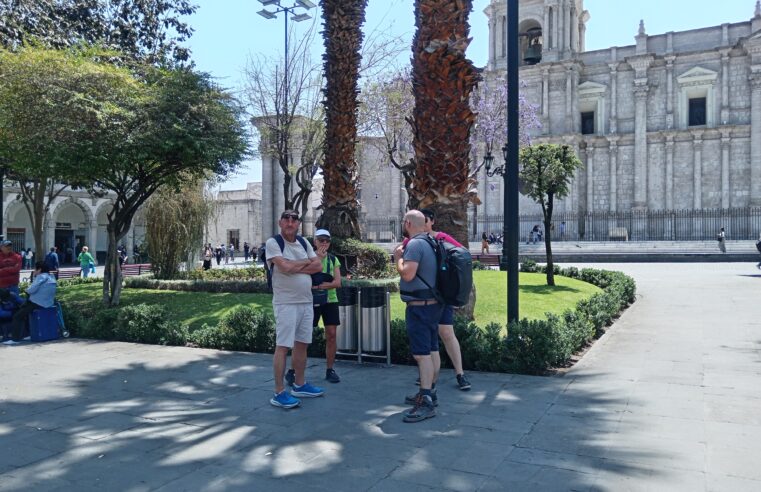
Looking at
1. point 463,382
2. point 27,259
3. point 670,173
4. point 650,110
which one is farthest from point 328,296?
point 650,110

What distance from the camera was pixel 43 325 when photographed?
9.29 m

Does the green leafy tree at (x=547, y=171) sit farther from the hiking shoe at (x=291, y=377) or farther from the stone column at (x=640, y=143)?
the stone column at (x=640, y=143)

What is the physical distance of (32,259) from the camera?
3362 centimetres

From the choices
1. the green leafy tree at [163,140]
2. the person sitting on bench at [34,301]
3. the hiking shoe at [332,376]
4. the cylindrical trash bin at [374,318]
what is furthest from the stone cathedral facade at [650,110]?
the hiking shoe at [332,376]

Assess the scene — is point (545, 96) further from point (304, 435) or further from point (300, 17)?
point (304, 435)

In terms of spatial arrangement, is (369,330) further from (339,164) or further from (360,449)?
(339,164)

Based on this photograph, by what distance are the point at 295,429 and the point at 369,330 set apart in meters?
2.52

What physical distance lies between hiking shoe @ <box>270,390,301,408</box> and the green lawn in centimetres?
449

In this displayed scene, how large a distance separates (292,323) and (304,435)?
1.15 metres

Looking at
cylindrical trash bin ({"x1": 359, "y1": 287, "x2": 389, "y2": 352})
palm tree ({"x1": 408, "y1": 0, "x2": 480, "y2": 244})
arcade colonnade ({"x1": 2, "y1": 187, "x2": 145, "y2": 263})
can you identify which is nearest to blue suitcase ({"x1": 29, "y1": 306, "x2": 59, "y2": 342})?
cylindrical trash bin ({"x1": 359, "y1": 287, "x2": 389, "y2": 352})

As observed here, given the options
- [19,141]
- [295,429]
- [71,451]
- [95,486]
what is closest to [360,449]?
[295,429]

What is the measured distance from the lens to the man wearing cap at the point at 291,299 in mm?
5328

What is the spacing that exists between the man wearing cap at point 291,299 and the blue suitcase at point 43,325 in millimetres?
5641

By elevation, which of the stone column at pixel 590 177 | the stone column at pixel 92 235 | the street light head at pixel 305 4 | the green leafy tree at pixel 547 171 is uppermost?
the street light head at pixel 305 4
